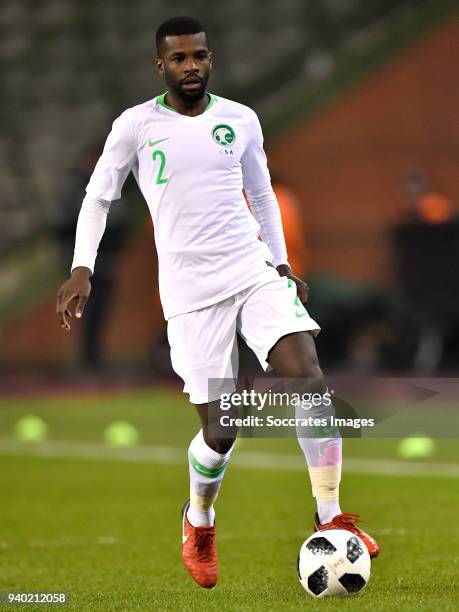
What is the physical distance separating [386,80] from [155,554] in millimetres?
11738

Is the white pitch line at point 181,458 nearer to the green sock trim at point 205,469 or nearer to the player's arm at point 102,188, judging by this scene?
the green sock trim at point 205,469

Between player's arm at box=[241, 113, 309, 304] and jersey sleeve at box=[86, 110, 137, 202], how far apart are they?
1.63 feet

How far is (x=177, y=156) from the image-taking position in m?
6.01

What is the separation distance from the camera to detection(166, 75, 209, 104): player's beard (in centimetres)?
599

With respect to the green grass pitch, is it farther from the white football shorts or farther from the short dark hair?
the short dark hair

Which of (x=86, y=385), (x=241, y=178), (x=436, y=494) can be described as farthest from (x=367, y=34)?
(x=241, y=178)

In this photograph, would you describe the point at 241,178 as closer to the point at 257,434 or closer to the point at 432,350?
the point at 257,434

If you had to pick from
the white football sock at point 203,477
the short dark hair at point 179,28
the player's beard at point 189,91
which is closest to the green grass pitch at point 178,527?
the white football sock at point 203,477

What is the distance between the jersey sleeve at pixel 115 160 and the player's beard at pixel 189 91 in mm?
219

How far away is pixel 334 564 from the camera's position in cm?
576

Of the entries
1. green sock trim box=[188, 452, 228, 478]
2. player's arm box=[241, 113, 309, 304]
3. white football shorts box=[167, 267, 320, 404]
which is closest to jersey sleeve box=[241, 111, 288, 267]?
player's arm box=[241, 113, 309, 304]

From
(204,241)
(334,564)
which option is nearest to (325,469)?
(334,564)

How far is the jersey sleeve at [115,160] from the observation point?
606cm

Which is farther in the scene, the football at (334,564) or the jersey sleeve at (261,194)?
the jersey sleeve at (261,194)
